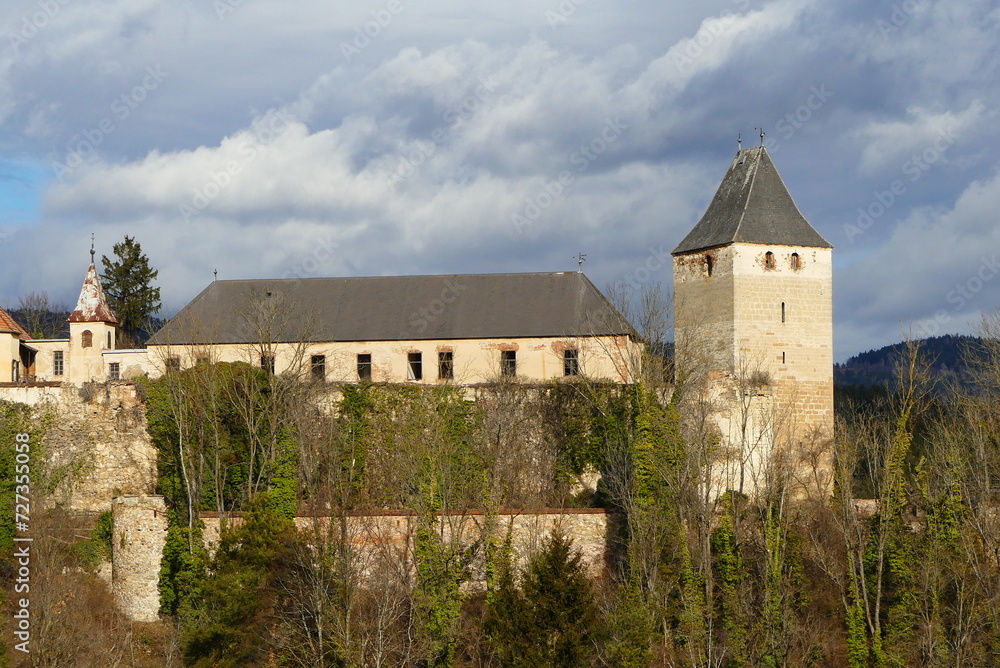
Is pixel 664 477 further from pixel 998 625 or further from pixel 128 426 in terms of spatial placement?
pixel 128 426

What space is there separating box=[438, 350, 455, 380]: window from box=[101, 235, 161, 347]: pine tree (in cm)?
2067

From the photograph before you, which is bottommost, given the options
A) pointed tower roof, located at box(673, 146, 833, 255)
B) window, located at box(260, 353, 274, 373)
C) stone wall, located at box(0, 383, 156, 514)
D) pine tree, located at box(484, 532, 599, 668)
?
pine tree, located at box(484, 532, 599, 668)

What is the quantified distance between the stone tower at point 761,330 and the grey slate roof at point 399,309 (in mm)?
3092

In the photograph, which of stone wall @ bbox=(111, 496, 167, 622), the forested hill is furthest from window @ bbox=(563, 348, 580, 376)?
the forested hill

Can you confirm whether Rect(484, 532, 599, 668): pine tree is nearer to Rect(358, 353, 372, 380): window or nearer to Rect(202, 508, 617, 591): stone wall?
Rect(202, 508, 617, 591): stone wall

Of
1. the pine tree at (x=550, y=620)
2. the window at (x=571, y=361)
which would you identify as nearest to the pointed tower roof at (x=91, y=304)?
the window at (x=571, y=361)

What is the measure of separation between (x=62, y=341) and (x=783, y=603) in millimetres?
30893

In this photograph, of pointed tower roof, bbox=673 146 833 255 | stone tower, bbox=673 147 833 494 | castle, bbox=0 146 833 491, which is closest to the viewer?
stone tower, bbox=673 147 833 494

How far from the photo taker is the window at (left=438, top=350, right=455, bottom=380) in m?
44.2

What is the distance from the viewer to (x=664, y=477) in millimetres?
34469

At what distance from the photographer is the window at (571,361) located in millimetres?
43406

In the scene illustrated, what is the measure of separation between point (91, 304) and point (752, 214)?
26088 millimetres

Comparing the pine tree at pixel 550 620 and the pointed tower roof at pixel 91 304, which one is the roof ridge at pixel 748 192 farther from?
the pointed tower roof at pixel 91 304

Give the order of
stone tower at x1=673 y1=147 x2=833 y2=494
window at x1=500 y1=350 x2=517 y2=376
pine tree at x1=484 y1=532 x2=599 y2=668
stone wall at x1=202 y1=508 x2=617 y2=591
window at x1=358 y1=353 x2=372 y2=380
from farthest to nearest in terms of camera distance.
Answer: window at x1=358 y1=353 x2=372 y2=380 < window at x1=500 y1=350 x2=517 y2=376 < stone tower at x1=673 y1=147 x2=833 y2=494 < stone wall at x1=202 y1=508 x2=617 y2=591 < pine tree at x1=484 y1=532 x2=599 y2=668
